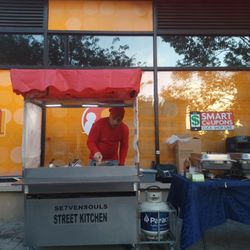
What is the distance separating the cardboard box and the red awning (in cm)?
299

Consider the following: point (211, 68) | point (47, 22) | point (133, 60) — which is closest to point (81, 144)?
point (133, 60)

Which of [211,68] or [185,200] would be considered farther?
[211,68]

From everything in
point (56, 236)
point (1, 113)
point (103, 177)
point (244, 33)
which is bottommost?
point (56, 236)

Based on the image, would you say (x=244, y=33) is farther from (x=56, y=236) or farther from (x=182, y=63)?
(x=56, y=236)

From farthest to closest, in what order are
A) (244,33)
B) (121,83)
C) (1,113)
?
(244,33)
(1,113)
(121,83)

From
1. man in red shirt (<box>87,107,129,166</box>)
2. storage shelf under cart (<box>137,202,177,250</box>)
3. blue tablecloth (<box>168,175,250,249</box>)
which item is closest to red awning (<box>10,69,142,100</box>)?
man in red shirt (<box>87,107,129,166</box>)

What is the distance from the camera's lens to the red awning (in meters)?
4.30

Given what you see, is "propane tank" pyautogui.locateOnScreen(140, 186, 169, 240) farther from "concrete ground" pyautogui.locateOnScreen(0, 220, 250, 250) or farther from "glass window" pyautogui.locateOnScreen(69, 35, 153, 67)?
"glass window" pyautogui.locateOnScreen(69, 35, 153, 67)

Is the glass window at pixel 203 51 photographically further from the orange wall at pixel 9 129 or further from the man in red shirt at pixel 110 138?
the orange wall at pixel 9 129

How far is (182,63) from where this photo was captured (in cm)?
764

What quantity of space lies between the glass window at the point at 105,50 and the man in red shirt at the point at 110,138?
2.57 meters

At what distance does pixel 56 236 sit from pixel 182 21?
5193 mm

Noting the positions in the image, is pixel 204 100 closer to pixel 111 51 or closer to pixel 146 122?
pixel 146 122

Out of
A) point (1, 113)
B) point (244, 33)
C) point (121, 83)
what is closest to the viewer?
point (121, 83)
